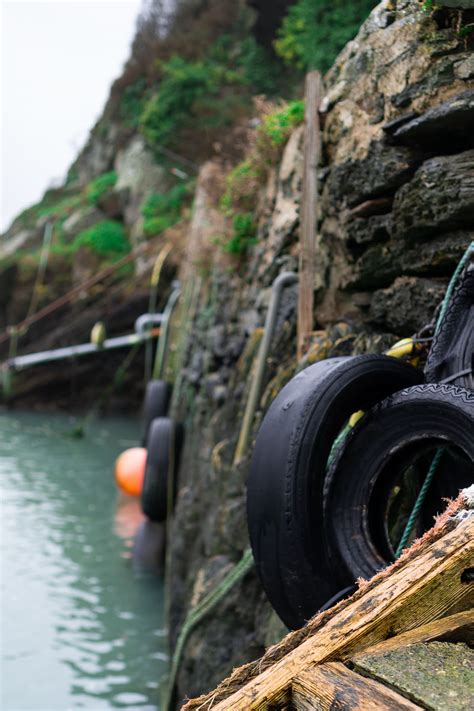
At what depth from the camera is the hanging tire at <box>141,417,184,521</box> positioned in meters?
7.66

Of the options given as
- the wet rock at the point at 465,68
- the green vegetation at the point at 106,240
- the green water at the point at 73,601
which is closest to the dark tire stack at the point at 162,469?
the green water at the point at 73,601

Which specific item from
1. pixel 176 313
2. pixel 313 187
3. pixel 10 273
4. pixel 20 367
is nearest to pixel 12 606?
pixel 313 187

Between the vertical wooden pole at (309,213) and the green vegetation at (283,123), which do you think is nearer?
the vertical wooden pole at (309,213)

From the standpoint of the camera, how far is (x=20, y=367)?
57.4ft

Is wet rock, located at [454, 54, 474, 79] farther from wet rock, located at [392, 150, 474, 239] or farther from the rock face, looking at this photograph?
wet rock, located at [392, 150, 474, 239]

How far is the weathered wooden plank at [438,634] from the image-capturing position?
142 centimetres

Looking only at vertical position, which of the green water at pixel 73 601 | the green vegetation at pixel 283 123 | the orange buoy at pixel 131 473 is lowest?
the green water at pixel 73 601

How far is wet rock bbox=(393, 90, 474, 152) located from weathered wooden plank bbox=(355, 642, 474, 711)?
207cm

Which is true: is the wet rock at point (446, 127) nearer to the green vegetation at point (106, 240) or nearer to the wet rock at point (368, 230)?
the wet rock at point (368, 230)

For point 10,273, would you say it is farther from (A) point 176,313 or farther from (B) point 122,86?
(A) point 176,313

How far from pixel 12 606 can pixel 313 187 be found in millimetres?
4453

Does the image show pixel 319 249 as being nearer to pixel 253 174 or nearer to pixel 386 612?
pixel 253 174

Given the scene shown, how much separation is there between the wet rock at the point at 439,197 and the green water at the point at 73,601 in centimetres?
370

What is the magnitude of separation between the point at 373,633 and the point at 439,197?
1.89 m
